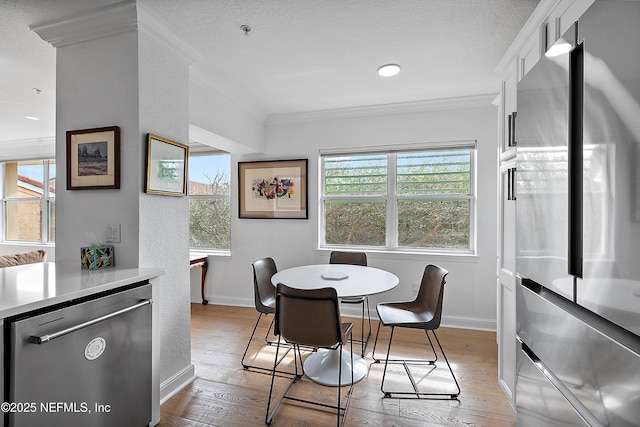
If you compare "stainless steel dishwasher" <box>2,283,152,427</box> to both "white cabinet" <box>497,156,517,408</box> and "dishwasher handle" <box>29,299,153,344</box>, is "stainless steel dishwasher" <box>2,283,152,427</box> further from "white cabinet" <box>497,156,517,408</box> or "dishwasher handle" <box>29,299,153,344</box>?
"white cabinet" <box>497,156,517,408</box>

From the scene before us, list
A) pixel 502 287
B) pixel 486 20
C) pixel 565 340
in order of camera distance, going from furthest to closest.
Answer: pixel 502 287 → pixel 486 20 → pixel 565 340

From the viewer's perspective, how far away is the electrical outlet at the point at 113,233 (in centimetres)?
195

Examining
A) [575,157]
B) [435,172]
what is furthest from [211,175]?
[575,157]

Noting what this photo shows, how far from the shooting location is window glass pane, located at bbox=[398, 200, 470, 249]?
3556 mm

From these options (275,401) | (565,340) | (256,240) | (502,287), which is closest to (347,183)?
(256,240)

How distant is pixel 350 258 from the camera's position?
339 centimetres

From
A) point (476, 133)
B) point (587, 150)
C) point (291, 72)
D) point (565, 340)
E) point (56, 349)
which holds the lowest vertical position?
point (56, 349)

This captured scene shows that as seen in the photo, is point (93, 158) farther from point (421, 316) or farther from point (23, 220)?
point (23, 220)

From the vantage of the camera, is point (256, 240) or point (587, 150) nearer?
point (587, 150)

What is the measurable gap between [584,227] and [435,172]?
2893 mm

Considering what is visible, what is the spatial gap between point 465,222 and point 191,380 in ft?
10.2

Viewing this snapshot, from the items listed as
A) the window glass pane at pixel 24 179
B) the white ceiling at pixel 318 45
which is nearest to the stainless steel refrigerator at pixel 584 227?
the white ceiling at pixel 318 45

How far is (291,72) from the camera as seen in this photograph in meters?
2.71

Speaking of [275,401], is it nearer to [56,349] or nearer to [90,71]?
[56,349]
